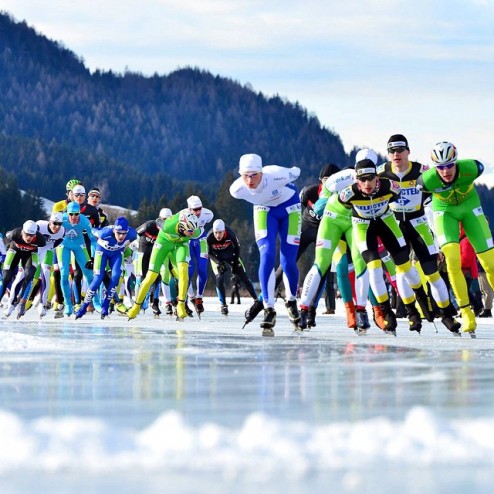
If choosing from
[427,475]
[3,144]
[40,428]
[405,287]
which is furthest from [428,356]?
[3,144]

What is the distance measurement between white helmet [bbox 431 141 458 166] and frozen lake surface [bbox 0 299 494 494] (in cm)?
309

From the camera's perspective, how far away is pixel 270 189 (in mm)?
13219

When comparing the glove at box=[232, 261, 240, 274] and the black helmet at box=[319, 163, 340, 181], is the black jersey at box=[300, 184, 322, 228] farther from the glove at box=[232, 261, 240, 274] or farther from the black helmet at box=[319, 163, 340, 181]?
the glove at box=[232, 261, 240, 274]

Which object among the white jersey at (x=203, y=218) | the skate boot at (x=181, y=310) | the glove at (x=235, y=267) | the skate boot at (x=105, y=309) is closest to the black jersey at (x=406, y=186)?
the skate boot at (x=181, y=310)

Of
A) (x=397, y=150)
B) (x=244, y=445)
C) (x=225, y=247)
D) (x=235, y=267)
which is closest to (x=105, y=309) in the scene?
(x=235, y=267)

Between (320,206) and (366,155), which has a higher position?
(366,155)

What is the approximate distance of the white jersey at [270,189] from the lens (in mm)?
13219

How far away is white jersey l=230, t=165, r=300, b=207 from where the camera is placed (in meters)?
13.2

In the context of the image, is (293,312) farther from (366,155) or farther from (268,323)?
(366,155)

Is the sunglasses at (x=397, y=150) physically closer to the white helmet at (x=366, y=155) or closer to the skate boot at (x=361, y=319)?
the white helmet at (x=366, y=155)

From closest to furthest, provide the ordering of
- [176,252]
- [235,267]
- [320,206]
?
[320,206], [176,252], [235,267]

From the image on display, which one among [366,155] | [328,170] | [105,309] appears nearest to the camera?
[366,155]

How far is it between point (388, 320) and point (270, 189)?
6.38ft

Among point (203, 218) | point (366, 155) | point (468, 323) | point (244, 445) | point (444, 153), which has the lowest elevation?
point (244, 445)
